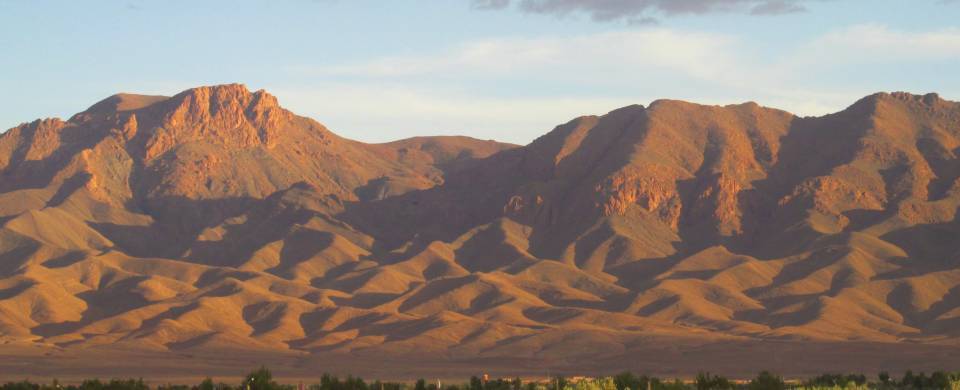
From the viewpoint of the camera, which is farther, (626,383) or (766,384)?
(626,383)

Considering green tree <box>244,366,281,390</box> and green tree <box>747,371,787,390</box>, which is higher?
green tree <box>244,366,281,390</box>

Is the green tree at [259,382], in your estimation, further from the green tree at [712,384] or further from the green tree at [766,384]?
the green tree at [766,384]

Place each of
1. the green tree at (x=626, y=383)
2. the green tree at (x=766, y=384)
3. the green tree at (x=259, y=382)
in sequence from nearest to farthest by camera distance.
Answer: the green tree at (x=766, y=384)
the green tree at (x=259, y=382)
the green tree at (x=626, y=383)

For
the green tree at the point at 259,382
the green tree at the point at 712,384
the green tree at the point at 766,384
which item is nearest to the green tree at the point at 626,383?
the green tree at the point at 712,384

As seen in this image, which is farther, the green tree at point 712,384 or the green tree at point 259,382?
the green tree at point 712,384

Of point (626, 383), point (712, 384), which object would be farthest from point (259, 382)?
point (712, 384)

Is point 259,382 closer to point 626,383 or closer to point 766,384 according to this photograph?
point 626,383

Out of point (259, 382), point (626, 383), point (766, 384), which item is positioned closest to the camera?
point (766, 384)

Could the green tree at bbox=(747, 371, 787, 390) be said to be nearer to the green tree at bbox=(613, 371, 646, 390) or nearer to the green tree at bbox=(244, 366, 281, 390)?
the green tree at bbox=(613, 371, 646, 390)

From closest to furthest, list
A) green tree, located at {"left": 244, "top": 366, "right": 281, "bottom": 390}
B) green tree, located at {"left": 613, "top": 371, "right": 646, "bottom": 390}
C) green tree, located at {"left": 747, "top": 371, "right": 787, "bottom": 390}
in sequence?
green tree, located at {"left": 747, "top": 371, "right": 787, "bottom": 390}
green tree, located at {"left": 244, "top": 366, "right": 281, "bottom": 390}
green tree, located at {"left": 613, "top": 371, "right": 646, "bottom": 390}

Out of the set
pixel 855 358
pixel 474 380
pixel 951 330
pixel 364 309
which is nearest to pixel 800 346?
pixel 855 358

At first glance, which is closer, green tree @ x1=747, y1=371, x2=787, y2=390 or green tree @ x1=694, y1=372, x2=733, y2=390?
green tree @ x1=747, y1=371, x2=787, y2=390

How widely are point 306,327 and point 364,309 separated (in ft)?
30.6

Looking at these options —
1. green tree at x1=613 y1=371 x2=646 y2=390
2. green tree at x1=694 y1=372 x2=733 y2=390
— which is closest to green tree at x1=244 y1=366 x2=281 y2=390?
green tree at x1=613 y1=371 x2=646 y2=390
